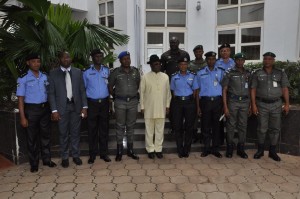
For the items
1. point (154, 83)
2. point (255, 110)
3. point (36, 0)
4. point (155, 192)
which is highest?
point (36, 0)

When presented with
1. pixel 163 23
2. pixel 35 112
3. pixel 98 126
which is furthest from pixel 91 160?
pixel 163 23

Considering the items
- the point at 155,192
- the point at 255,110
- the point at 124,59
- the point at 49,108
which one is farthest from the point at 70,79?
the point at 255,110

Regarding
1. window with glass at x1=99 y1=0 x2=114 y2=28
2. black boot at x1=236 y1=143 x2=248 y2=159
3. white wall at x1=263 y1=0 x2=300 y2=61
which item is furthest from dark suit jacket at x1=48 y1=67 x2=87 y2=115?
white wall at x1=263 y1=0 x2=300 y2=61

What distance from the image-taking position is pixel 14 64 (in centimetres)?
462

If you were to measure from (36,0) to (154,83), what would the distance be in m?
2.18

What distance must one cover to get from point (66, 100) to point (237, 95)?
272 cm

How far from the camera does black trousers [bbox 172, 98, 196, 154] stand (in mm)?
4848

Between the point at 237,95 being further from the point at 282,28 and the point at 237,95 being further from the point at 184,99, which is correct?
the point at 282,28

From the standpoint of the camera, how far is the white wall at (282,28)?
7953mm

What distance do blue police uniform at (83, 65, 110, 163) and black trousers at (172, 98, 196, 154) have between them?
3.81ft

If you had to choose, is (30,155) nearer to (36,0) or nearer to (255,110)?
(36,0)

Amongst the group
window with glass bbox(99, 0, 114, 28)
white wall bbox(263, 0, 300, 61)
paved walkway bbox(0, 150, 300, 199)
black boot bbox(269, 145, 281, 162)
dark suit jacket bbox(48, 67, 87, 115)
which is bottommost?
paved walkway bbox(0, 150, 300, 199)

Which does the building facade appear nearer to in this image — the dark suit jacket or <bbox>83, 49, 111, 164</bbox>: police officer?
<bbox>83, 49, 111, 164</bbox>: police officer

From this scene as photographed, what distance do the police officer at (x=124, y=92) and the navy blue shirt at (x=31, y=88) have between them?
1056 mm
